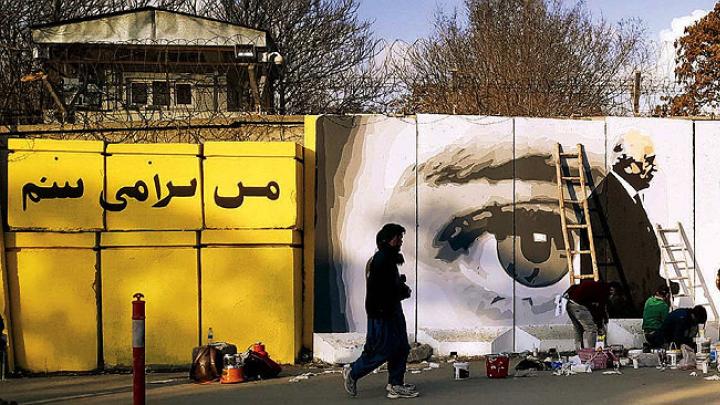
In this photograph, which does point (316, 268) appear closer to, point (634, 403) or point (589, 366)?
point (589, 366)

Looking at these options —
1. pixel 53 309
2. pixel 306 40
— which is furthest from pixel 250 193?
pixel 306 40

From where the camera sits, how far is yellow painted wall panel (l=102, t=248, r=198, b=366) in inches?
424

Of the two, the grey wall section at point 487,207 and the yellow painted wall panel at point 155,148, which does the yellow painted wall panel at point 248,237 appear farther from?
the yellow painted wall panel at point 155,148

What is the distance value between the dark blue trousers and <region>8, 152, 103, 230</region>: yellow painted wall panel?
3918 millimetres

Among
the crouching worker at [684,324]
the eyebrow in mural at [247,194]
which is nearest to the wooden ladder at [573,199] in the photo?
the crouching worker at [684,324]

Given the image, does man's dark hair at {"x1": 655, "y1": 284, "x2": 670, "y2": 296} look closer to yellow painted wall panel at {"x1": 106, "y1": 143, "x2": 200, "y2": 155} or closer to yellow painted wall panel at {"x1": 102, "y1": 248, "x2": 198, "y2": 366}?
yellow painted wall panel at {"x1": 102, "y1": 248, "x2": 198, "y2": 366}

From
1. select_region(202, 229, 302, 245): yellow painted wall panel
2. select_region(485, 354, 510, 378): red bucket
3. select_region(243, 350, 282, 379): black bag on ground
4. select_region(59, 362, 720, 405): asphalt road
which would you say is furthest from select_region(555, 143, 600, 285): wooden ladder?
select_region(243, 350, 282, 379): black bag on ground

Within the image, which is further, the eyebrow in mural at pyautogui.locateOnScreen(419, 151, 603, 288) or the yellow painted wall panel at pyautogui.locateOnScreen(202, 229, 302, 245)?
the eyebrow in mural at pyautogui.locateOnScreen(419, 151, 603, 288)

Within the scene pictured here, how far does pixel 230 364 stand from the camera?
973cm

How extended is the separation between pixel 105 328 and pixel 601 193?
6821mm

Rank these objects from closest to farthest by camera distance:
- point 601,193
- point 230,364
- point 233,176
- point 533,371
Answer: point 230,364 → point 533,371 → point 233,176 → point 601,193

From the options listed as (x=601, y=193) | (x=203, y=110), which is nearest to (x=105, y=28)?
(x=203, y=110)

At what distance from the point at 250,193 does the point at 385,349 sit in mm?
3328

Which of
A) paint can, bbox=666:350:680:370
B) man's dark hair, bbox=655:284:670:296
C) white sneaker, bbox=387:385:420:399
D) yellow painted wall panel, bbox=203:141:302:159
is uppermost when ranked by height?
yellow painted wall panel, bbox=203:141:302:159
